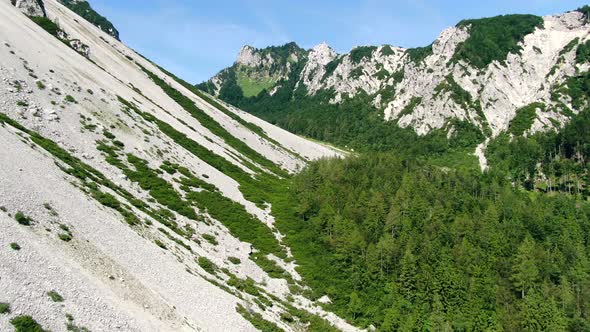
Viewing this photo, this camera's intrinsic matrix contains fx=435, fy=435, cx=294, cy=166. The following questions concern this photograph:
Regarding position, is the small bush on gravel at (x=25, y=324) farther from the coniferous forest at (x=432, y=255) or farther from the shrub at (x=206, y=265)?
the coniferous forest at (x=432, y=255)

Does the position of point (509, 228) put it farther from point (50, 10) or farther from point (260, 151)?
point (50, 10)

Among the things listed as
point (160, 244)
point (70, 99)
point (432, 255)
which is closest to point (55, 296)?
point (160, 244)

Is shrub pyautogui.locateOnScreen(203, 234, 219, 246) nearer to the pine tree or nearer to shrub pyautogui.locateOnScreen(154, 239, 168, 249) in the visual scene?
shrub pyautogui.locateOnScreen(154, 239, 168, 249)

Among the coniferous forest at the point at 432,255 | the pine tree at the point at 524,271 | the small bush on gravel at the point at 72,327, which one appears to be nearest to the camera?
the small bush on gravel at the point at 72,327

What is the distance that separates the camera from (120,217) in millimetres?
45531

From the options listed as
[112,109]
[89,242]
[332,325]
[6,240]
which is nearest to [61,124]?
[112,109]

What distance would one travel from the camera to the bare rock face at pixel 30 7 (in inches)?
5000

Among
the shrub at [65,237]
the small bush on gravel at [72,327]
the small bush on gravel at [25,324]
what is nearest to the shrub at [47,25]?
the shrub at [65,237]

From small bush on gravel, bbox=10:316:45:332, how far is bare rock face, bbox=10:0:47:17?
431ft

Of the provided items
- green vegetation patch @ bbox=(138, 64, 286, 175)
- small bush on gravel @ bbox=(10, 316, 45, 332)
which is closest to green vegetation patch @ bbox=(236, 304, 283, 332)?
small bush on gravel @ bbox=(10, 316, 45, 332)

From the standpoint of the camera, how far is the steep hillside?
30156 millimetres

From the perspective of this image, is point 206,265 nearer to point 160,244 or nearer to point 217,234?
point 160,244

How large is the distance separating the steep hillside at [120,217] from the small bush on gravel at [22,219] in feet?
0.37

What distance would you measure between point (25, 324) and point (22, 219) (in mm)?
12387
